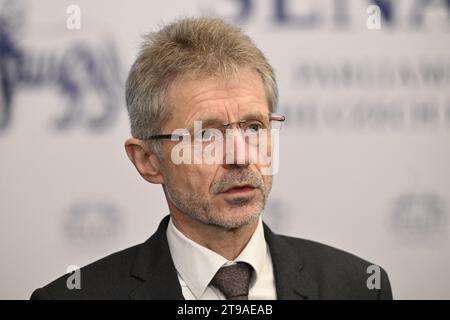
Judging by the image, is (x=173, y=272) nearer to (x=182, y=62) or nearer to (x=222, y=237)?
(x=222, y=237)

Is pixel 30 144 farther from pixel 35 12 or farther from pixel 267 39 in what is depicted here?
pixel 267 39

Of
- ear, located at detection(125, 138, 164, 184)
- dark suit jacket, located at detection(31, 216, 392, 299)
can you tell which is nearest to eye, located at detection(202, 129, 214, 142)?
ear, located at detection(125, 138, 164, 184)

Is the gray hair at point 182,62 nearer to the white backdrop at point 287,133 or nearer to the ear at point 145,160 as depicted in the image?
the ear at point 145,160

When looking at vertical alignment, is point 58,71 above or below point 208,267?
above

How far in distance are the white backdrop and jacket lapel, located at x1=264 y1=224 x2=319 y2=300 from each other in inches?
25.7

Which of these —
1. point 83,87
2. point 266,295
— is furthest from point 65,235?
point 266,295

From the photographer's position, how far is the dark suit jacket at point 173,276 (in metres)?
1.86

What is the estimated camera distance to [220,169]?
5.96 feet

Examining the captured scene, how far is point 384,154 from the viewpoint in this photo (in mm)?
2734

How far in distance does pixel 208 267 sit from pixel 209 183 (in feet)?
0.76

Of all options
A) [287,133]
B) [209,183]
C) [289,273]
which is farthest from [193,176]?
[287,133]

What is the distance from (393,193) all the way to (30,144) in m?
1.46

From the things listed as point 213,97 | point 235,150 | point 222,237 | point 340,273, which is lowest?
point 340,273

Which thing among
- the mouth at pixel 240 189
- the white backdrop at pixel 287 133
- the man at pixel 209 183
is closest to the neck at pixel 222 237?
the man at pixel 209 183
